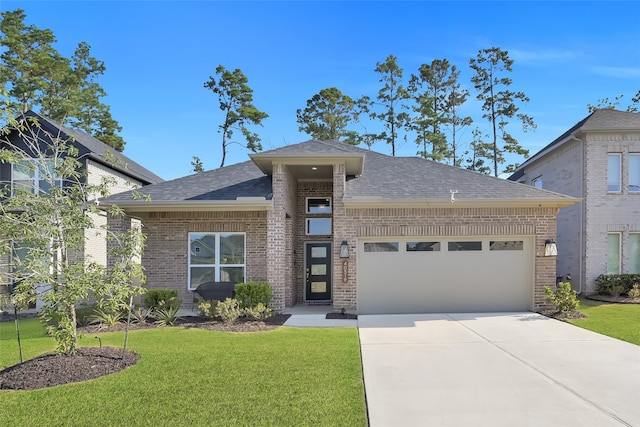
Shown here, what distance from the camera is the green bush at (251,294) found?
940cm

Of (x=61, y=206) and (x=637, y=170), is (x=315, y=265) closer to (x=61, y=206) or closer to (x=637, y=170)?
(x=61, y=206)

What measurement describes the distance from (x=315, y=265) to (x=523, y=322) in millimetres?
6245

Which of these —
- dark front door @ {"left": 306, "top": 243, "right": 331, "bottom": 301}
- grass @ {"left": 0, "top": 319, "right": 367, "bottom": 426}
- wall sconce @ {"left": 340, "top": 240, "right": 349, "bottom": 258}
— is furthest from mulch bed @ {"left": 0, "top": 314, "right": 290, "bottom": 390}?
dark front door @ {"left": 306, "top": 243, "right": 331, "bottom": 301}

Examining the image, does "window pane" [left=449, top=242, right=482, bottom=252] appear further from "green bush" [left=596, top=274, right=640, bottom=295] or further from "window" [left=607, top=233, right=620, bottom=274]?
"window" [left=607, top=233, right=620, bottom=274]

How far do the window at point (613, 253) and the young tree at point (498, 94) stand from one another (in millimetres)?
15543

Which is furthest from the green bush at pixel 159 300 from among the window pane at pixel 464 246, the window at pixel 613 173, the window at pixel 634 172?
the window at pixel 634 172

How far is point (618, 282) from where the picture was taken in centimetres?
1245

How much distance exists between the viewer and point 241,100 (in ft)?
95.8

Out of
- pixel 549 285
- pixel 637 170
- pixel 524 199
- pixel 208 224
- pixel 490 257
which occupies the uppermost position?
pixel 637 170

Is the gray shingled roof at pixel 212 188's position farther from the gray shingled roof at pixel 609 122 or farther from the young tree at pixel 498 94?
the young tree at pixel 498 94

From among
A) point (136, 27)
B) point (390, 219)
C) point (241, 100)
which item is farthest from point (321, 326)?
point (241, 100)

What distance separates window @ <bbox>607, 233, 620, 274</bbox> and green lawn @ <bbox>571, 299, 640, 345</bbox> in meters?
2.32

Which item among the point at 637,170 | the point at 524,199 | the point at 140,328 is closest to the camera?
the point at 140,328

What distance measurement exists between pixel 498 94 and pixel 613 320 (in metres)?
21.9
